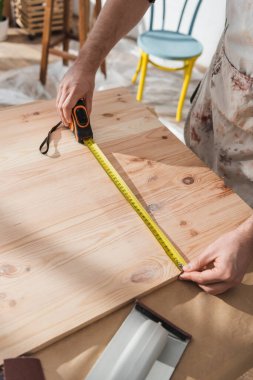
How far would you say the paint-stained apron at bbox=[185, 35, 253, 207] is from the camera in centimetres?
126

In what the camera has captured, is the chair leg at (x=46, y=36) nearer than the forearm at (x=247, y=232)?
No

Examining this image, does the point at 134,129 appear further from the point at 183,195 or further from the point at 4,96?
the point at 4,96

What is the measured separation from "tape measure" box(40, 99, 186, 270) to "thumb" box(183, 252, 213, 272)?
0.03 meters

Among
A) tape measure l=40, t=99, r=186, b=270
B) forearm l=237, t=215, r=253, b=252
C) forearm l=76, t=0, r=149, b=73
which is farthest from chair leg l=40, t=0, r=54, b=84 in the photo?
forearm l=237, t=215, r=253, b=252

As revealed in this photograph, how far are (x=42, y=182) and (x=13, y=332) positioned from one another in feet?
1.57

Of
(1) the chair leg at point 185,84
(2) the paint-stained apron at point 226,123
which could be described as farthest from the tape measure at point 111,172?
(1) the chair leg at point 185,84

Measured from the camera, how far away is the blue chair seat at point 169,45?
10.3 ft

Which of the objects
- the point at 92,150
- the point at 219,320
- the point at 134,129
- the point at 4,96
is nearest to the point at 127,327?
the point at 219,320

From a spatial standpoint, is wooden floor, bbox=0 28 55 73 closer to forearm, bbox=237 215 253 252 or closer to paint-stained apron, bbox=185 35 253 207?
paint-stained apron, bbox=185 35 253 207

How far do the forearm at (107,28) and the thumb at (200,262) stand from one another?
2.66 feet

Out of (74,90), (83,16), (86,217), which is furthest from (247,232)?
(83,16)

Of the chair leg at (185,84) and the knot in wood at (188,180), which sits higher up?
the knot in wood at (188,180)

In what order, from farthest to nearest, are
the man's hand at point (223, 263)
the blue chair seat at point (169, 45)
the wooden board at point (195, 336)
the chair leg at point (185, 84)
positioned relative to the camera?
the chair leg at point (185, 84) → the blue chair seat at point (169, 45) → the man's hand at point (223, 263) → the wooden board at point (195, 336)

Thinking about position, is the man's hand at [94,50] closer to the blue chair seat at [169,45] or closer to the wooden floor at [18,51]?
the blue chair seat at [169,45]
